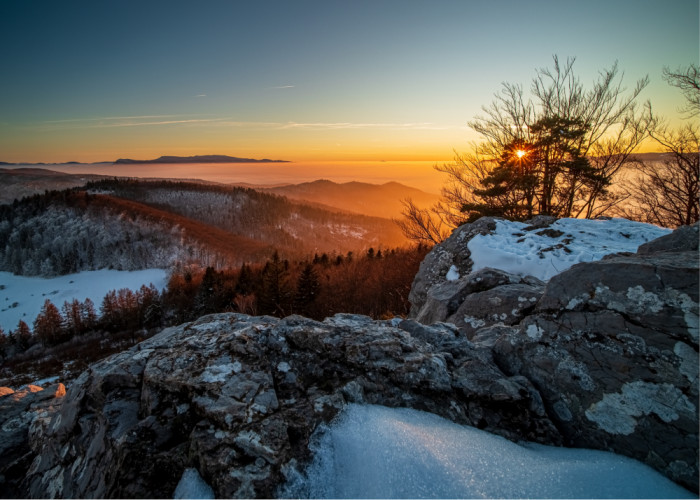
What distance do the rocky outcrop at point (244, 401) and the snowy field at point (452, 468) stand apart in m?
0.23

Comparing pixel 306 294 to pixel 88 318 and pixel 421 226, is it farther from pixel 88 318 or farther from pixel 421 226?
pixel 88 318

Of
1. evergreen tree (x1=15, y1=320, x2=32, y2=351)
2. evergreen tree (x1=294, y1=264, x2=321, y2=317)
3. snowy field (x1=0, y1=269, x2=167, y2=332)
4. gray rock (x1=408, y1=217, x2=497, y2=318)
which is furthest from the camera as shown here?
snowy field (x1=0, y1=269, x2=167, y2=332)

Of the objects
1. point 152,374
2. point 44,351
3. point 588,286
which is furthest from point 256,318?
point 44,351

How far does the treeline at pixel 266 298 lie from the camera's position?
33.2 meters

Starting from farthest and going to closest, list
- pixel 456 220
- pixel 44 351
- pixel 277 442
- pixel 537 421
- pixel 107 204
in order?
pixel 107 204 < pixel 44 351 < pixel 456 220 < pixel 537 421 < pixel 277 442

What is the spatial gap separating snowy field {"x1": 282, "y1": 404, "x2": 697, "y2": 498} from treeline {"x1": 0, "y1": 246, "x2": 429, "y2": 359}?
10398mm

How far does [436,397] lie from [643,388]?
188 cm

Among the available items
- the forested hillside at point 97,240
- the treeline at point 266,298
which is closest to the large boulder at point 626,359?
the treeline at point 266,298

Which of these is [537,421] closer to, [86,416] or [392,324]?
[392,324]

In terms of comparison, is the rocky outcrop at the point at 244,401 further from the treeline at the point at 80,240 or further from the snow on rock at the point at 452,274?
the treeline at the point at 80,240

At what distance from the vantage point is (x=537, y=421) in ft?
10.3

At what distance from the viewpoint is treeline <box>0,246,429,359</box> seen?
33.2m

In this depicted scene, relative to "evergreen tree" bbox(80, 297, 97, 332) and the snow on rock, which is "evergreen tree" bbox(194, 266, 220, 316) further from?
the snow on rock

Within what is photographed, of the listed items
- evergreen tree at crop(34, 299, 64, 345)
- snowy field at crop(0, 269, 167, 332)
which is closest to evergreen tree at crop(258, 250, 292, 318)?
evergreen tree at crop(34, 299, 64, 345)
